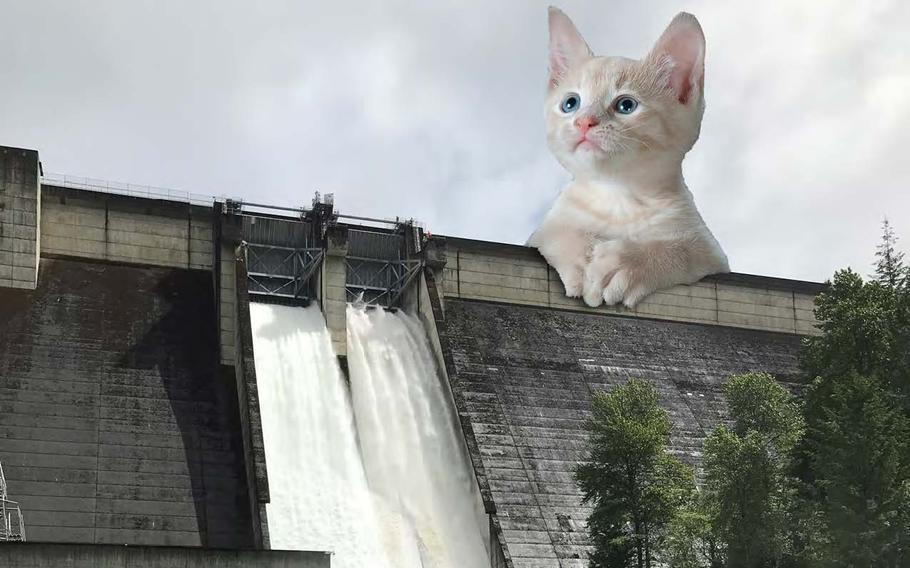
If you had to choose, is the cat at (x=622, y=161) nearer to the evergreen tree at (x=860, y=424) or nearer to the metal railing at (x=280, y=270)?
the metal railing at (x=280, y=270)

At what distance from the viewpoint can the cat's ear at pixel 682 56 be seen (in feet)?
131

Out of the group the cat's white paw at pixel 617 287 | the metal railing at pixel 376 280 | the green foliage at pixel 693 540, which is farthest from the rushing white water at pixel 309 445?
the cat's white paw at pixel 617 287

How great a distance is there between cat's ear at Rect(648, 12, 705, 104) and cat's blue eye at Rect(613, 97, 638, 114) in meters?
1.40

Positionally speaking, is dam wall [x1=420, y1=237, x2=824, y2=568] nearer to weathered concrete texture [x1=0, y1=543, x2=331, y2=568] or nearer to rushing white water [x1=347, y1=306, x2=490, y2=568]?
rushing white water [x1=347, y1=306, x2=490, y2=568]

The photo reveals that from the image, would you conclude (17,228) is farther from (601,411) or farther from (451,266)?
(601,411)

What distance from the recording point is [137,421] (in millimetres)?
31344

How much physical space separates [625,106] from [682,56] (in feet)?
8.02

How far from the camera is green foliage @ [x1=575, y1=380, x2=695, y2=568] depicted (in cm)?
2750

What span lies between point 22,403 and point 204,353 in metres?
5.23

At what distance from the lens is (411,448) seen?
34.8 meters

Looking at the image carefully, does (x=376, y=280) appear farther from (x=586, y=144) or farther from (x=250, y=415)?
(x=250, y=415)

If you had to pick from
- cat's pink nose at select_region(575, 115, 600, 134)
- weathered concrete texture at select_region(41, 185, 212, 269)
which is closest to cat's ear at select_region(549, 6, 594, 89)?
cat's pink nose at select_region(575, 115, 600, 134)

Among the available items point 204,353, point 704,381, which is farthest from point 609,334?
point 204,353

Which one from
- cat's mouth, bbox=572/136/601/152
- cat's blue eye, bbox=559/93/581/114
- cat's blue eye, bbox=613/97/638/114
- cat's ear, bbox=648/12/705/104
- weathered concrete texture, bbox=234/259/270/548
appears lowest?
weathered concrete texture, bbox=234/259/270/548
